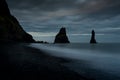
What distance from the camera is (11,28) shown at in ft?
331

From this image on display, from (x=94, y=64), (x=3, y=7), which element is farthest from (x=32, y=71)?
(x=3, y=7)

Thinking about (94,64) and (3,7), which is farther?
(3,7)

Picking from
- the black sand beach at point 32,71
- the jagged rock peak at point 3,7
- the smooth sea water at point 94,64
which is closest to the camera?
the black sand beach at point 32,71

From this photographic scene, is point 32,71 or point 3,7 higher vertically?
point 3,7

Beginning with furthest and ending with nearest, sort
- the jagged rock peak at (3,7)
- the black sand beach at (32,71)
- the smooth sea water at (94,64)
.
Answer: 1. the jagged rock peak at (3,7)
2. the smooth sea water at (94,64)
3. the black sand beach at (32,71)

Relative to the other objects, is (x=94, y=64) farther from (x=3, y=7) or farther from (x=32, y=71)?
(x=3, y=7)

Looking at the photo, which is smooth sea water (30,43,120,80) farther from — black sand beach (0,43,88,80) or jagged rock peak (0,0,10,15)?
jagged rock peak (0,0,10,15)

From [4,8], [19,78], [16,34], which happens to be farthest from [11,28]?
[19,78]

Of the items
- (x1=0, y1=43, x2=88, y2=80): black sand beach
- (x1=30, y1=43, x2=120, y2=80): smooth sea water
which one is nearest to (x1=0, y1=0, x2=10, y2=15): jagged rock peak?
(x1=30, y1=43, x2=120, y2=80): smooth sea water

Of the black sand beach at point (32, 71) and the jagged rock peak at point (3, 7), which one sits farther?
the jagged rock peak at point (3, 7)

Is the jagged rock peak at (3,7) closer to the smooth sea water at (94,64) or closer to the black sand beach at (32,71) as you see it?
the smooth sea water at (94,64)

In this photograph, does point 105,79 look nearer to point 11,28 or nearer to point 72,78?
point 72,78

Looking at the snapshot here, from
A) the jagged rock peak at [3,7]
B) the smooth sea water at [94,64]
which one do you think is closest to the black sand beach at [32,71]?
the smooth sea water at [94,64]

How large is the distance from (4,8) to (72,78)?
10866 cm
